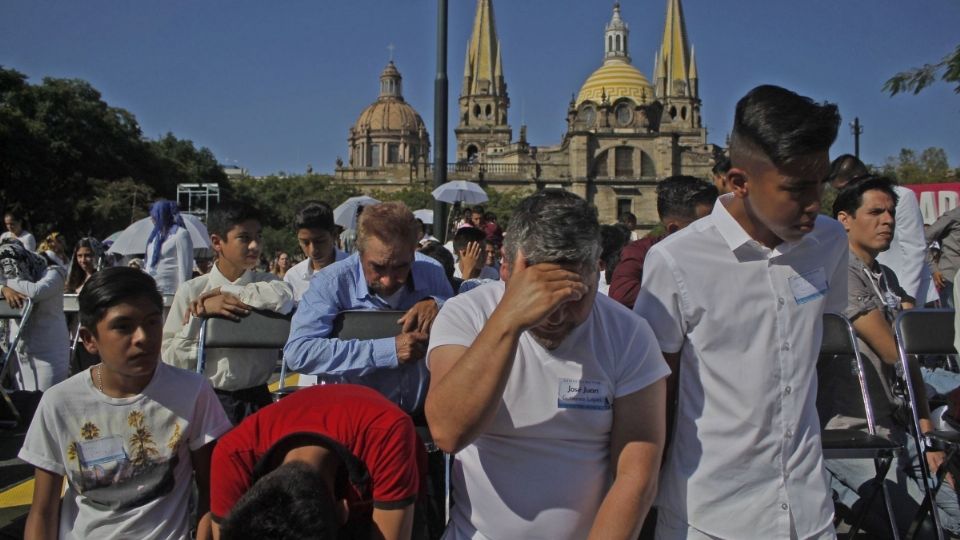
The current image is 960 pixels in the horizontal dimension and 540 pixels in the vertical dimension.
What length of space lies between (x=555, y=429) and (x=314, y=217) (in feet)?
12.4

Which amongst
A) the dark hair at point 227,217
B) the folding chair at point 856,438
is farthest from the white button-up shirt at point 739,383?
the dark hair at point 227,217

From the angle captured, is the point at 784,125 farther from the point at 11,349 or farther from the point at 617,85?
the point at 617,85

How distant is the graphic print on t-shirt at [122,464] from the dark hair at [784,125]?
7.24 feet

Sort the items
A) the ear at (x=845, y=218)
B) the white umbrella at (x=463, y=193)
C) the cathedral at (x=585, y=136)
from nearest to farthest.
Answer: the ear at (x=845, y=218) → the white umbrella at (x=463, y=193) → the cathedral at (x=585, y=136)

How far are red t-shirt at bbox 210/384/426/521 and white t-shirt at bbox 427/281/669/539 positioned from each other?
0.84 feet

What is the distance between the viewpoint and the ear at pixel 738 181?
233cm

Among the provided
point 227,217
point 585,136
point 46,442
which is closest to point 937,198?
point 227,217

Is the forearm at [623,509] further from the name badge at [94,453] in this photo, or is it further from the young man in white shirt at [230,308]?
the young man in white shirt at [230,308]

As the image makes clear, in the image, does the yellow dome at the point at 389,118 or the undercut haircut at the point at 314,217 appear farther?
the yellow dome at the point at 389,118

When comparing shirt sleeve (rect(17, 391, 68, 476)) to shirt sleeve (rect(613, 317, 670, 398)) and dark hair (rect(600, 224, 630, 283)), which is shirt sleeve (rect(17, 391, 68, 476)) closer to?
shirt sleeve (rect(613, 317, 670, 398))

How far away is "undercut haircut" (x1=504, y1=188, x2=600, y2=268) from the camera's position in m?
2.07

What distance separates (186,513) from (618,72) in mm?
90290

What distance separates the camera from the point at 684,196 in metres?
4.89

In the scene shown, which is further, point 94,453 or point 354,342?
point 354,342
